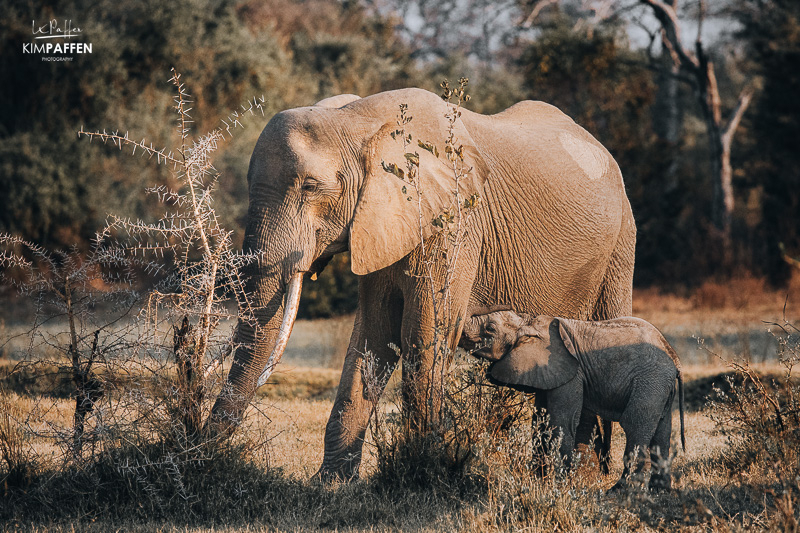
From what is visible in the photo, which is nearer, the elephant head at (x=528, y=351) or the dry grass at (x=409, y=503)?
the dry grass at (x=409, y=503)

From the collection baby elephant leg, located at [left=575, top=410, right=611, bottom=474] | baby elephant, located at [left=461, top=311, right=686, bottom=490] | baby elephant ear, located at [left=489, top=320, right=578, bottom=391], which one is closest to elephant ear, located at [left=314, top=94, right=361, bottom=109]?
baby elephant, located at [left=461, top=311, right=686, bottom=490]

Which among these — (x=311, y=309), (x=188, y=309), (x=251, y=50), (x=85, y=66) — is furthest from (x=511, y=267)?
(x=251, y=50)

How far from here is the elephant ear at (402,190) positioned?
563cm

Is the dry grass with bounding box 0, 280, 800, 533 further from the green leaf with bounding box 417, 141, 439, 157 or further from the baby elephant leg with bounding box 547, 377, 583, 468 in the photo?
the green leaf with bounding box 417, 141, 439, 157

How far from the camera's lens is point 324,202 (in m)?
5.63

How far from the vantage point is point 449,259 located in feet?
18.5

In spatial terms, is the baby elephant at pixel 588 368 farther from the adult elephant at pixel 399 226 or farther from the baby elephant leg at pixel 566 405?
the adult elephant at pixel 399 226

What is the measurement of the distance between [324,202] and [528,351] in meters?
1.73

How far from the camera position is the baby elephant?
5875 mm
